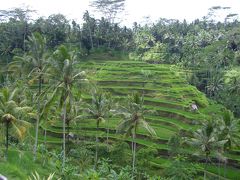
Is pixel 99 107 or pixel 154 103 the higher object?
pixel 99 107

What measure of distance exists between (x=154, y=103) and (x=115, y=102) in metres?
5.48

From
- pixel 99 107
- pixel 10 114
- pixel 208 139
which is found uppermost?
pixel 10 114

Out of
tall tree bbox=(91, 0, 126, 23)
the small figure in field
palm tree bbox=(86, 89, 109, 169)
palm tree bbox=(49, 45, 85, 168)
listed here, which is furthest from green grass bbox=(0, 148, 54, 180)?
tall tree bbox=(91, 0, 126, 23)

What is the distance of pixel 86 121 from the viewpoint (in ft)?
163

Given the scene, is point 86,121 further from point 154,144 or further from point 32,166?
point 32,166

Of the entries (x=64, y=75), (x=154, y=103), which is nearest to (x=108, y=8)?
(x=154, y=103)

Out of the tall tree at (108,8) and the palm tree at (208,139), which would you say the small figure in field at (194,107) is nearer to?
the palm tree at (208,139)

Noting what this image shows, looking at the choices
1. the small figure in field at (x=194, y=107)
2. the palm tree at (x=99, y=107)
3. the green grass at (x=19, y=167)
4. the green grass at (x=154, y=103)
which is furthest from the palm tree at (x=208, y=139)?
the small figure in field at (x=194, y=107)

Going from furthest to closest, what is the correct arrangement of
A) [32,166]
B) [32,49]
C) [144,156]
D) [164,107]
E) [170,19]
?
1. [170,19]
2. [164,107]
3. [144,156]
4. [32,49]
5. [32,166]

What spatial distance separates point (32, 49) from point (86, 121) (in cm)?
2004

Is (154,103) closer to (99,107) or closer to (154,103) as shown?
(154,103)

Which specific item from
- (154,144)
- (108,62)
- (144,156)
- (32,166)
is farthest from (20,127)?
(108,62)

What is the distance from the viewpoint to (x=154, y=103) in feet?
178

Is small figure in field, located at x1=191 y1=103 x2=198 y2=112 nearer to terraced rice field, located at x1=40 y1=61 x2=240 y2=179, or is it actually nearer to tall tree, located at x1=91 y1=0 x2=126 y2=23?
terraced rice field, located at x1=40 y1=61 x2=240 y2=179
